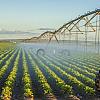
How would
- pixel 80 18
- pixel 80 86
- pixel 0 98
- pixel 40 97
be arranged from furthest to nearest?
1. pixel 80 18
2. pixel 80 86
3. pixel 40 97
4. pixel 0 98

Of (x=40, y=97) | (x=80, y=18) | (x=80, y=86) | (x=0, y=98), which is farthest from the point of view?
(x=80, y=18)

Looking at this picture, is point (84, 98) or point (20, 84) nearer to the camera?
point (84, 98)

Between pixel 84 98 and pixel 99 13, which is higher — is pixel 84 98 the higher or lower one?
the lower one

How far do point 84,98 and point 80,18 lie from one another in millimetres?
8615

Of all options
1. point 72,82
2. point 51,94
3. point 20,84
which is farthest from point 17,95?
point 72,82

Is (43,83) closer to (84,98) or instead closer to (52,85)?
(52,85)

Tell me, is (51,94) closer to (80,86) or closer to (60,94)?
(60,94)

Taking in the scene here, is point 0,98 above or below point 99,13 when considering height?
below

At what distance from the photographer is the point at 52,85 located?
27438 millimetres

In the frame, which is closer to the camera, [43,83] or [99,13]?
[99,13]

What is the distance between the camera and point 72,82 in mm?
28969

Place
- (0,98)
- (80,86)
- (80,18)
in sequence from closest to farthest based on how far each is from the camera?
1. (0,98)
2. (80,86)
3. (80,18)

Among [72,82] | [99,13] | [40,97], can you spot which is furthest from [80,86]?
[99,13]

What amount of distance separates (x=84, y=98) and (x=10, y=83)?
7583 mm
